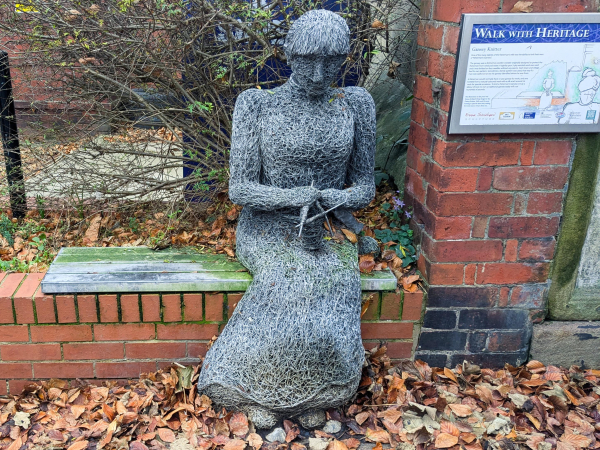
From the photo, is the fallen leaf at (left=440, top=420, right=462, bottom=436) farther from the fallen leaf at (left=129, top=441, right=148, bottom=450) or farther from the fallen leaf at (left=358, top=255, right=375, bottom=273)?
the fallen leaf at (left=129, top=441, right=148, bottom=450)

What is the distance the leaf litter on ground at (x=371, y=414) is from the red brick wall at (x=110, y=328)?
0.28 ft

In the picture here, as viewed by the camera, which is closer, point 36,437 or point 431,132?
point 36,437

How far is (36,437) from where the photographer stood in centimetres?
241

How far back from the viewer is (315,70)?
2.29 metres

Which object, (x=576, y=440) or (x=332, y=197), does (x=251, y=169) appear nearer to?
(x=332, y=197)

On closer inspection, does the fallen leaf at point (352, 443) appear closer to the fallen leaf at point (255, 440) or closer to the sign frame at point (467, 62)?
the fallen leaf at point (255, 440)

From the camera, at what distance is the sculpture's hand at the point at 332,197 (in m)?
2.47

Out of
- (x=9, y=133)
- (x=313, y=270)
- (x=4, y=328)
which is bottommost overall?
(x=4, y=328)

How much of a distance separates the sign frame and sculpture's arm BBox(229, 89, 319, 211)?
2.51 feet

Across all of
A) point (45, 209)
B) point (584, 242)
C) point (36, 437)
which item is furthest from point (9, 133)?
point (584, 242)

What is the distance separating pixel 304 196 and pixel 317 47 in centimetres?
64

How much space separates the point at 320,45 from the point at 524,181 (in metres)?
1.24

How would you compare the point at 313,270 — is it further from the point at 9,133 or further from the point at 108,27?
the point at 9,133

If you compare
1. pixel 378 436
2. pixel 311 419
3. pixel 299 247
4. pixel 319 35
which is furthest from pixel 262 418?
pixel 319 35
